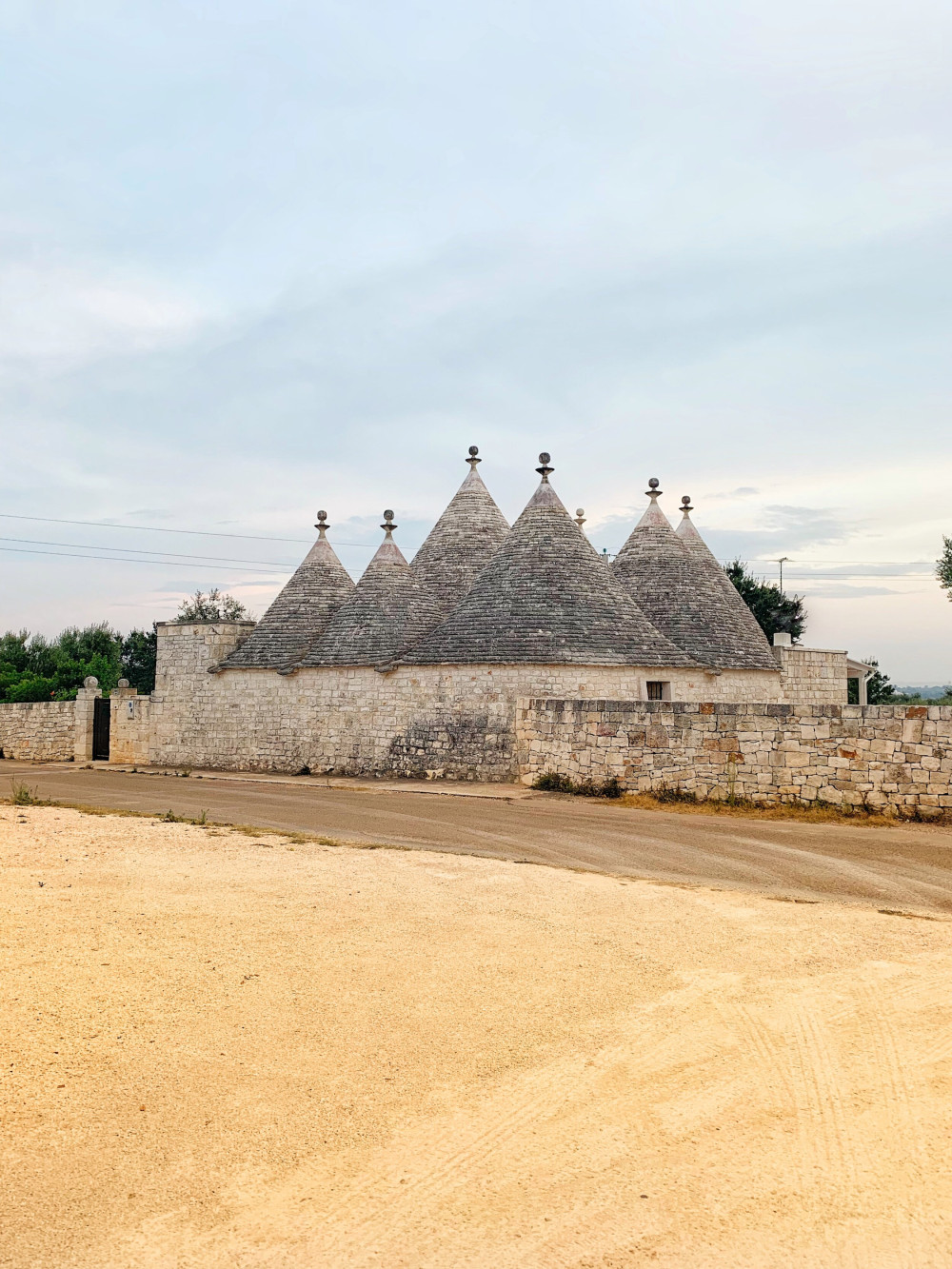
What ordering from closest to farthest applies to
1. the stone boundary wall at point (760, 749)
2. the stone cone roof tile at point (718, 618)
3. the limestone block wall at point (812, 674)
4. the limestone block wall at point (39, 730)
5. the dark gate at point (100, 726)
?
1. the stone boundary wall at point (760, 749)
2. the stone cone roof tile at point (718, 618)
3. the limestone block wall at point (812, 674)
4. the dark gate at point (100, 726)
5. the limestone block wall at point (39, 730)

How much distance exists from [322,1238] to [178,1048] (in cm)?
171

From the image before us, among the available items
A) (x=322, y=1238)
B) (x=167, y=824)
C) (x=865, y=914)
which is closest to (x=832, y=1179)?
(x=322, y=1238)

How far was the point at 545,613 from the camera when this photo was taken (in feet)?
62.8

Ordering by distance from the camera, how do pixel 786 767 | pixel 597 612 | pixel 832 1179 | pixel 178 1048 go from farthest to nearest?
pixel 597 612 → pixel 786 767 → pixel 178 1048 → pixel 832 1179

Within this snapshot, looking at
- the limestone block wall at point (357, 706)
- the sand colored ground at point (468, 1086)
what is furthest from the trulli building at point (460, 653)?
the sand colored ground at point (468, 1086)

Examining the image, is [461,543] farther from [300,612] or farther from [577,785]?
[577,785]

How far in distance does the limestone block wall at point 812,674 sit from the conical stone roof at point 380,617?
8966mm

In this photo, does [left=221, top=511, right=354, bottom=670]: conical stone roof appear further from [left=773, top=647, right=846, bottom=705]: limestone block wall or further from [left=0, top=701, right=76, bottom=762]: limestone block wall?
[left=773, top=647, right=846, bottom=705]: limestone block wall

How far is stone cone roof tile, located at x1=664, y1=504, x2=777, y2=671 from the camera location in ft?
72.6

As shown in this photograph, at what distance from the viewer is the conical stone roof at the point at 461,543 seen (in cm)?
2300

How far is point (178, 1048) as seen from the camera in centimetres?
457

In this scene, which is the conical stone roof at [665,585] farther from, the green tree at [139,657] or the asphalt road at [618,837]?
the green tree at [139,657]

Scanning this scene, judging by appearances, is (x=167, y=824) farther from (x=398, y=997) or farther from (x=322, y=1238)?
(x=322, y=1238)

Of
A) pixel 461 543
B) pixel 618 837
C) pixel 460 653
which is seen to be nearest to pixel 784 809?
pixel 618 837
